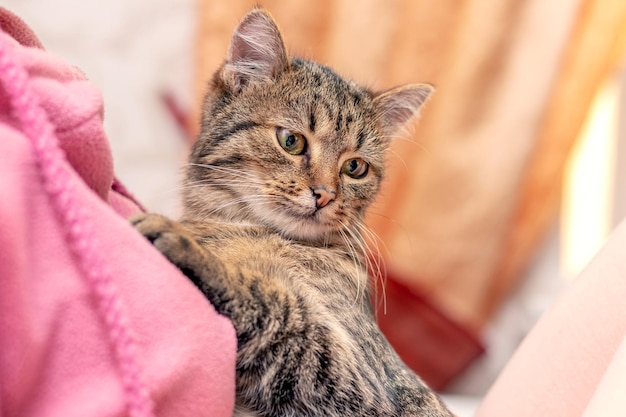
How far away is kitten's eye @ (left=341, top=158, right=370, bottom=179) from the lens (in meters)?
1.03

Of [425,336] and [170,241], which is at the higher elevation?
[170,241]

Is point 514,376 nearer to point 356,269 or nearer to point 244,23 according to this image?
point 356,269

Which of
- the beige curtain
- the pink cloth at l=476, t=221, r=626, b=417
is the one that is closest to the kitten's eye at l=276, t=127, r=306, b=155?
the pink cloth at l=476, t=221, r=626, b=417

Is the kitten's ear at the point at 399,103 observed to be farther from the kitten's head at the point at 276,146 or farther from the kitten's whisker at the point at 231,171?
the kitten's whisker at the point at 231,171

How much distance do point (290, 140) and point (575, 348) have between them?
1.75 ft

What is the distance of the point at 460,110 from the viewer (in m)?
1.66

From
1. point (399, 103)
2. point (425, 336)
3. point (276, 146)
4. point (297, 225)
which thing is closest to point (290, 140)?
point (276, 146)

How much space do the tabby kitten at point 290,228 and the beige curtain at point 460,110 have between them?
495mm

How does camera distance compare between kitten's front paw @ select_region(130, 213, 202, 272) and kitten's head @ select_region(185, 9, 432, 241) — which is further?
kitten's head @ select_region(185, 9, 432, 241)

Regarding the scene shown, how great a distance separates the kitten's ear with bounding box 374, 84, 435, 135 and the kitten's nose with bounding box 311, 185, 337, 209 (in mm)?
279

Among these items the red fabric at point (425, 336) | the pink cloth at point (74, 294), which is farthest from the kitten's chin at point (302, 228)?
the red fabric at point (425, 336)

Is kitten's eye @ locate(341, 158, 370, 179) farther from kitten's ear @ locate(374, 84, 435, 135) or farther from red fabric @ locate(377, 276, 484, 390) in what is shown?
red fabric @ locate(377, 276, 484, 390)

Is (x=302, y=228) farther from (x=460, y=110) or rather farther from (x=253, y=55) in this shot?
(x=460, y=110)

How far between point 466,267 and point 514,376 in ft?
3.16
